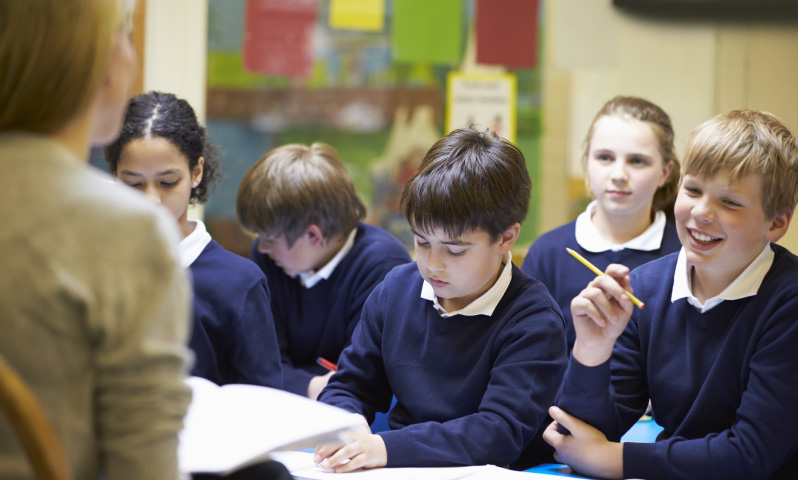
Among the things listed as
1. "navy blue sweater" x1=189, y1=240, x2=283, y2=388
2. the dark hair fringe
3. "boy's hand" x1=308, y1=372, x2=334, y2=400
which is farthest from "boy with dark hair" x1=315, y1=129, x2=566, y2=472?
the dark hair fringe

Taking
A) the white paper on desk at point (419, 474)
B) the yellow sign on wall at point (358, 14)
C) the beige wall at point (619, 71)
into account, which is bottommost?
the white paper on desk at point (419, 474)

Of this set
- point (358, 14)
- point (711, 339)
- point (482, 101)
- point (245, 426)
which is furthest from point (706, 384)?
point (358, 14)

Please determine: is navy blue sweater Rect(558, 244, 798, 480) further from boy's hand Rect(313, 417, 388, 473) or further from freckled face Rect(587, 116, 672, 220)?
freckled face Rect(587, 116, 672, 220)

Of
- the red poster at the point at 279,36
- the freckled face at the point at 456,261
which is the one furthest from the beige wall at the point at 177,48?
the freckled face at the point at 456,261

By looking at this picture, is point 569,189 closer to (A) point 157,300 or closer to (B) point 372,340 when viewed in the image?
(B) point 372,340

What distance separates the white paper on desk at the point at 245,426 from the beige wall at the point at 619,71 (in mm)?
1931

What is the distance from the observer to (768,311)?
1.14 metres

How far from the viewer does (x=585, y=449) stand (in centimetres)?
118

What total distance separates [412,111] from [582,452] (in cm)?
161

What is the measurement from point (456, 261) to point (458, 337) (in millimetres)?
120

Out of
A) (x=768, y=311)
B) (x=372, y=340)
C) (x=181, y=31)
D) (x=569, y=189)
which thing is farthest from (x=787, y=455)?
(x=181, y=31)

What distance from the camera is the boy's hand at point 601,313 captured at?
43.4 inches

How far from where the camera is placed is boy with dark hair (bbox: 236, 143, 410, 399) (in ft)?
6.10

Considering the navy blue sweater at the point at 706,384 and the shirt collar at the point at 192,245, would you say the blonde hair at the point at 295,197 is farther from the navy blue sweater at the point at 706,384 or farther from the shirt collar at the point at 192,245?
the navy blue sweater at the point at 706,384
